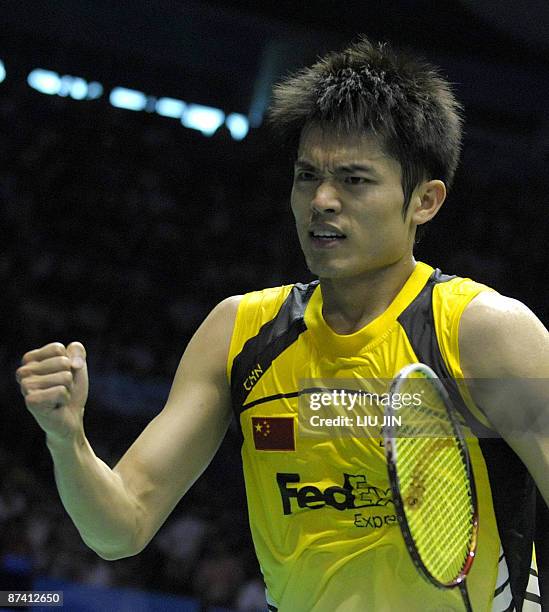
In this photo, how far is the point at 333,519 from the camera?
2.36 metres

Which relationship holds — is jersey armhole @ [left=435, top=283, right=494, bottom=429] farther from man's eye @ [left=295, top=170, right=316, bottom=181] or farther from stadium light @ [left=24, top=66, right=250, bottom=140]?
stadium light @ [left=24, top=66, right=250, bottom=140]

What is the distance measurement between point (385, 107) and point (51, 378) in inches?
40.7

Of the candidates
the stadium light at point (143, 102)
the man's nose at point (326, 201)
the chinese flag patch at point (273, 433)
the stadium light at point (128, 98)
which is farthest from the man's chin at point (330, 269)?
the stadium light at point (128, 98)

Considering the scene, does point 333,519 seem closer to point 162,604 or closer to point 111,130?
point 162,604

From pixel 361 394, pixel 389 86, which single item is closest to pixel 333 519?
pixel 361 394

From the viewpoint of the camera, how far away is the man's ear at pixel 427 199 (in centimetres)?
252

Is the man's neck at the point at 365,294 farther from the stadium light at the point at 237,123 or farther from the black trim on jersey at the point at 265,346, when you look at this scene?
the stadium light at the point at 237,123

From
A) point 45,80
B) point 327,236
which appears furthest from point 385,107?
point 45,80

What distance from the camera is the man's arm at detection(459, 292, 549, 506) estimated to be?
223 cm

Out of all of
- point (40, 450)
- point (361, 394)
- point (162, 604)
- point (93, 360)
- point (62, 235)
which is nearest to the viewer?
point (361, 394)

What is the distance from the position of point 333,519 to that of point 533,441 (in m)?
0.48

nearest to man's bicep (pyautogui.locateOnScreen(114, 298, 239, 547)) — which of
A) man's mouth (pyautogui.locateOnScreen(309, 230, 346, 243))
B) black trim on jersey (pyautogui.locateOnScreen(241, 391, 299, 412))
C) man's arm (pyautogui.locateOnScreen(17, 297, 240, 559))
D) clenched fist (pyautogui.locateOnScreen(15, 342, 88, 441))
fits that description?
man's arm (pyautogui.locateOnScreen(17, 297, 240, 559))

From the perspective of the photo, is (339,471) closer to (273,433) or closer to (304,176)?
(273,433)

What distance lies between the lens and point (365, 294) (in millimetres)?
2518
